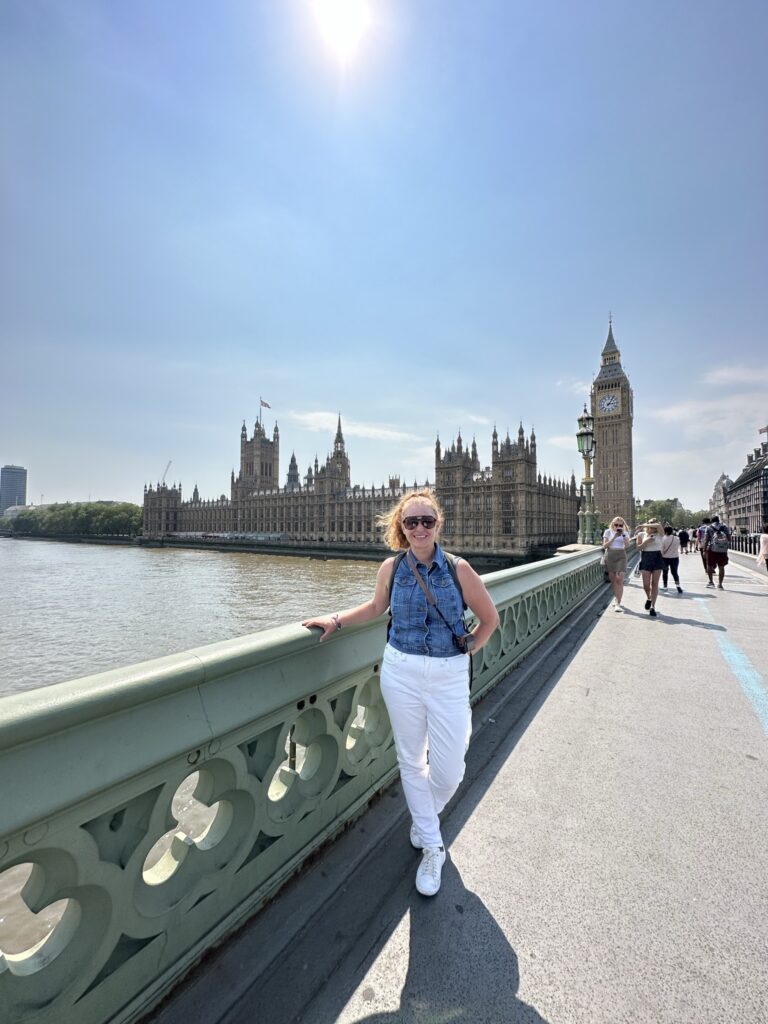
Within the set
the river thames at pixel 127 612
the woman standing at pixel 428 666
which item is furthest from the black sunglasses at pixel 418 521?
the river thames at pixel 127 612

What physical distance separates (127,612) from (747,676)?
26365 millimetres

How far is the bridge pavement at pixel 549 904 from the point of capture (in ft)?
5.90

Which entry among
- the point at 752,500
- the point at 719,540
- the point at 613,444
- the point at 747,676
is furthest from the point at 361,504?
the point at 747,676

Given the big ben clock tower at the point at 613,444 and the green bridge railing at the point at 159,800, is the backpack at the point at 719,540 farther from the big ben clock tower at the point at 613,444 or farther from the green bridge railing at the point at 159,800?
the big ben clock tower at the point at 613,444

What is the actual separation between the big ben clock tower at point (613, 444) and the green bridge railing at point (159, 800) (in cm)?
9989

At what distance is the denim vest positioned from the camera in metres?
2.41

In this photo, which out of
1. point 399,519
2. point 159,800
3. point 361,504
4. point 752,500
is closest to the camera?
point 159,800

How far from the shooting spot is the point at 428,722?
2.46 metres

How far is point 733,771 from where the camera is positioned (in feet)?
11.1

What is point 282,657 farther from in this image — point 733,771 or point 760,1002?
point 733,771

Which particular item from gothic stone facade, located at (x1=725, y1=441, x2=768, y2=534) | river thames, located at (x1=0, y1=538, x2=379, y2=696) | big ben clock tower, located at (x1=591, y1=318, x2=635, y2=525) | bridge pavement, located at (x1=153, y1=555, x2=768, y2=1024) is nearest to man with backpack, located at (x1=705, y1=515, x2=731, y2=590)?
bridge pavement, located at (x1=153, y1=555, x2=768, y2=1024)

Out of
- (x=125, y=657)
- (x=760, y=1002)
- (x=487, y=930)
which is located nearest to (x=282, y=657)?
(x=487, y=930)

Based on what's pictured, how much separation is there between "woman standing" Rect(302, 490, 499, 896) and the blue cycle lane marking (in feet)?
10.5

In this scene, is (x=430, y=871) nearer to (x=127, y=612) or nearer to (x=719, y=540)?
(x=719, y=540)
